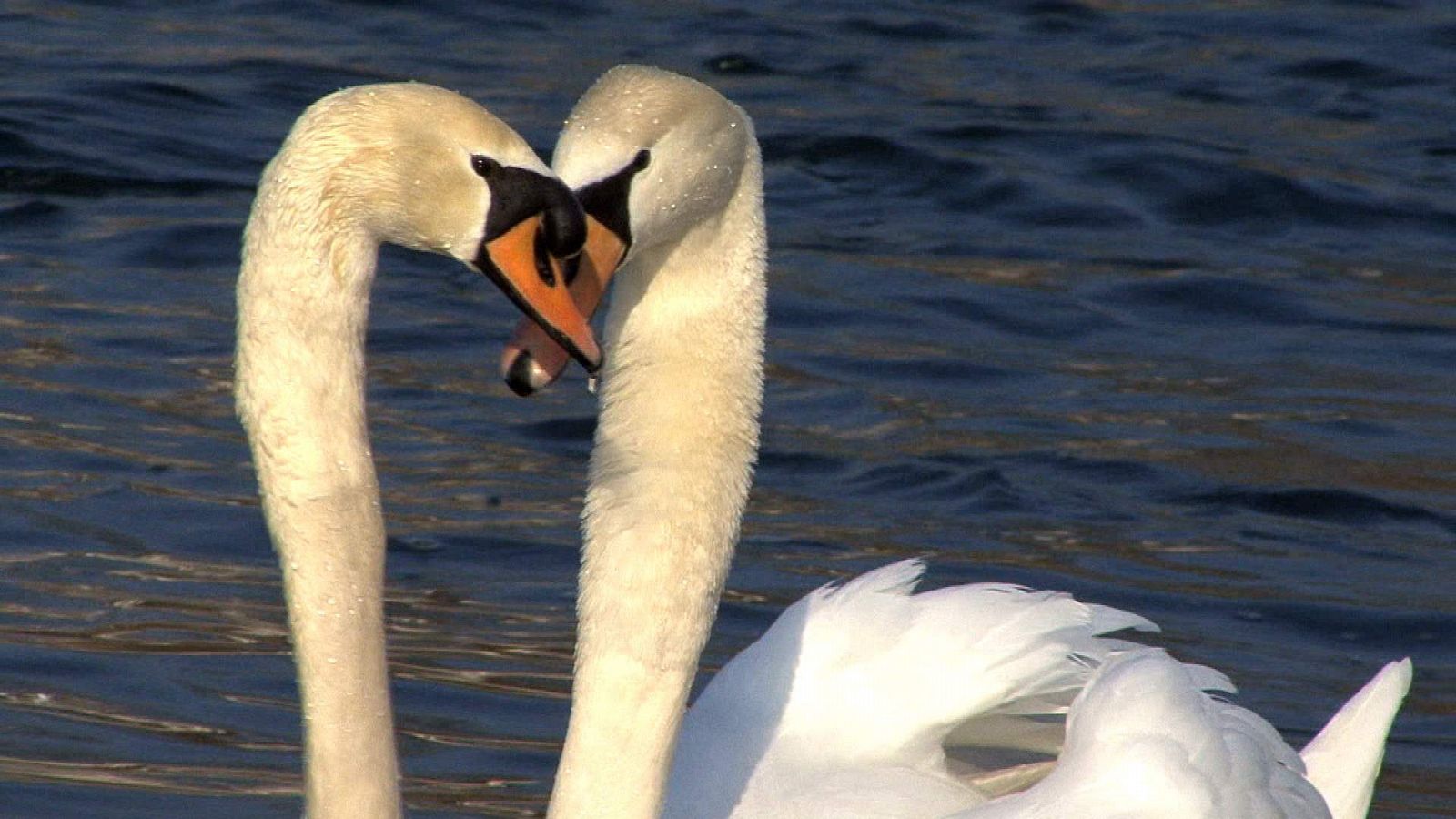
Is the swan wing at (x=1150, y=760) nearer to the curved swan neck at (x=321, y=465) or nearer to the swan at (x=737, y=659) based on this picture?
the swan at (x=737, y=659)

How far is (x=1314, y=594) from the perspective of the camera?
7.25 m

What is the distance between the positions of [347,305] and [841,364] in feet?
17.7

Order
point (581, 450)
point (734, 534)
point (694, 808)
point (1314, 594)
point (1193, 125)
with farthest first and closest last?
point (1193, 125), point (581, 450), point (1314, 594), point (694, 808), point (734, 534)

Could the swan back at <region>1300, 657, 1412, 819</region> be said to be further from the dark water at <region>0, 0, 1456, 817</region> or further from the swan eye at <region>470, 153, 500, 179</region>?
the swan eye at <region>470, 153, 500, 179</region>

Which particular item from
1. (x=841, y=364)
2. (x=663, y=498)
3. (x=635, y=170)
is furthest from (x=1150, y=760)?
(x=841, y=364)

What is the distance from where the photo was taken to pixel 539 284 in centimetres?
378

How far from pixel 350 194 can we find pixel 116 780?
89.9 inches

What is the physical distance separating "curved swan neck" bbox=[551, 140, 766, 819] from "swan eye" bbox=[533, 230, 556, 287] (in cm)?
51

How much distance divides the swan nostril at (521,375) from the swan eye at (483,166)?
0.95 feet

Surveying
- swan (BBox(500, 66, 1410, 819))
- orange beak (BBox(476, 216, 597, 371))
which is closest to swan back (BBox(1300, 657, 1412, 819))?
swan (BBox(500, 66, 1410, 819))

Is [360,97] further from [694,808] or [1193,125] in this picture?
[1193,125]

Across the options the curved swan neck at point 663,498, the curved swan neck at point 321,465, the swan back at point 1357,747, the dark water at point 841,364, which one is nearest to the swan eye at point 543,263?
the curved swan neck at point 321,465

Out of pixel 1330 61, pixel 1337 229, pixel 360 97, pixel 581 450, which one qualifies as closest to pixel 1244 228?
pixel 1337 229

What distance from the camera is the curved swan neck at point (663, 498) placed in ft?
13.9
